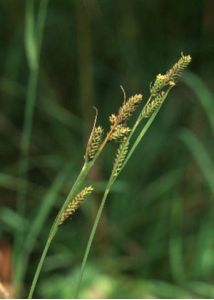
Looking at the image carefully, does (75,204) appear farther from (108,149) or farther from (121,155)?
(108,149)

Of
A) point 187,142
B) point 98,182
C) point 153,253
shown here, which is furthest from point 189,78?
point 153,253

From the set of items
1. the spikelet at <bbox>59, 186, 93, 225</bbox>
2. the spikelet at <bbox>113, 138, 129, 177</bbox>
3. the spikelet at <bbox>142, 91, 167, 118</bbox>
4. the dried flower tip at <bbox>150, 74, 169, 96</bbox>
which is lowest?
the spikelet at <bbox>59, 186, 93, 225</bbox>

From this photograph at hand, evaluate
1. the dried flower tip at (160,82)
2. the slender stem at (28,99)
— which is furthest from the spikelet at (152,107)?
the slender stem at (28,99)

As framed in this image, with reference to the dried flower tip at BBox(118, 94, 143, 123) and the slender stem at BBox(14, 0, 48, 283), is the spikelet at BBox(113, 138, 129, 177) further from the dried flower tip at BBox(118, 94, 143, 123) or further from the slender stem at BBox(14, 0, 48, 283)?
the slender stem at BBox(14, 0, 48, 283)

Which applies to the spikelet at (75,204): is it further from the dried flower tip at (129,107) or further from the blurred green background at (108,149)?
the blurred green background at (108,149)

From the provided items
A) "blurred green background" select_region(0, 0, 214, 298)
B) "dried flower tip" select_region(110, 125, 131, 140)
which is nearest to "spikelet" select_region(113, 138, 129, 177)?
"dried flower tip" select_region(110, 125, 131, 140)
